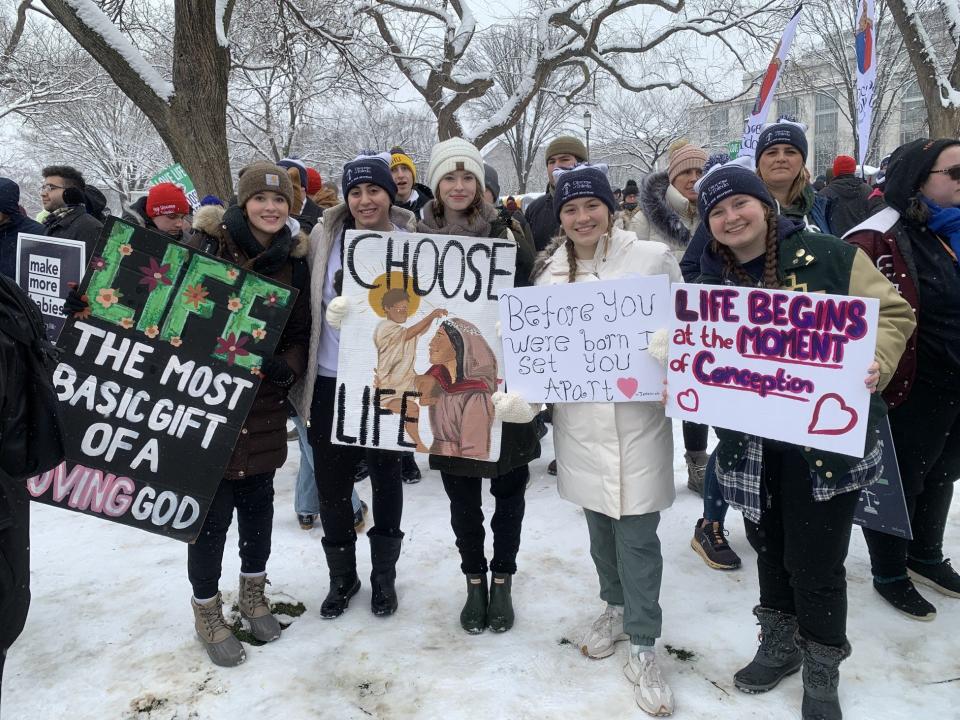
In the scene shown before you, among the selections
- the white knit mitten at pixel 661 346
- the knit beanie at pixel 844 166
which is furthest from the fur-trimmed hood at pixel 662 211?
the knit beanie at pixel 844 166

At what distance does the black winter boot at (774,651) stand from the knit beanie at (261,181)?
2.69 m

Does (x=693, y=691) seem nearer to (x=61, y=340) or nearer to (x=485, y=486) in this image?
(x=485, y=486)

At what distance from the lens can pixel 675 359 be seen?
2232mm

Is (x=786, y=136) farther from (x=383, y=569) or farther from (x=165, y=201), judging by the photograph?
(x=165, y=201)

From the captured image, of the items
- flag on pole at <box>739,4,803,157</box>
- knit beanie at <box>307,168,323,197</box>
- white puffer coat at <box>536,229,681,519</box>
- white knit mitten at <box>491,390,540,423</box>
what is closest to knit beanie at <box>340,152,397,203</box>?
white puffer coat at <box>536,229,681,519</box>

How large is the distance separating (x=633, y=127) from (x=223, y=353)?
3278cm

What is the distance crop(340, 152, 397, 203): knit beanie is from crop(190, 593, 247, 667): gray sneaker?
1.97 m

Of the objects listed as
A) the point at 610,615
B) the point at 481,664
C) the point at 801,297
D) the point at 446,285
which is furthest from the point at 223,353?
the point at 801,297

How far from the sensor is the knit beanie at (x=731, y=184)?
81.1 inches

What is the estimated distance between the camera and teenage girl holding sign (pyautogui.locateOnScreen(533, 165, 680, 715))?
239 cm

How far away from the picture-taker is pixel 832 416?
193 cm

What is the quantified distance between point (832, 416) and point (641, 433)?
2.25 feet

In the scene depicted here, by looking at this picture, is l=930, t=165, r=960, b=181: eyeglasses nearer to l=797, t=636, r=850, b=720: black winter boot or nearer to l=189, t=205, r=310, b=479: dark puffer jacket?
l=797, t=636, r=850, b=720: black winter boot

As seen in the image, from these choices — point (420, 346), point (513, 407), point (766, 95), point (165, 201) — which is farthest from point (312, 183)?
point (513, 407)
